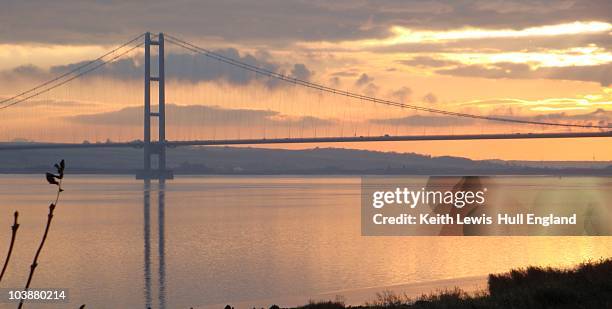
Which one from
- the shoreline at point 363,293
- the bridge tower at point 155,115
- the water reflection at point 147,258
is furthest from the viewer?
the bridge tower at point 155,115

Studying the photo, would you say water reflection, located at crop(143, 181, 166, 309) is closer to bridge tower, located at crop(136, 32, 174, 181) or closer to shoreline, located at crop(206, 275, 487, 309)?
shoreline, located at crop(206, 275, 487, 309)

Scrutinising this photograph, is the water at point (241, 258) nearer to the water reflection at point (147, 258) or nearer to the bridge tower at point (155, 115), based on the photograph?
the water reflection at point (147, 258)

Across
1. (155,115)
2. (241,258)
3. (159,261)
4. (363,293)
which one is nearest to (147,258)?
(159,261)

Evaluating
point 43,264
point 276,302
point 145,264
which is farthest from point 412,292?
point 43,264

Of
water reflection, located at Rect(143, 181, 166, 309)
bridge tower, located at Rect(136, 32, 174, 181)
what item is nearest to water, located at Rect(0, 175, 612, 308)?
Answer: water reflection, located at Rect(143, 181, 166, 309)

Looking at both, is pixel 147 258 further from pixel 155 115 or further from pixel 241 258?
pixel 155 115

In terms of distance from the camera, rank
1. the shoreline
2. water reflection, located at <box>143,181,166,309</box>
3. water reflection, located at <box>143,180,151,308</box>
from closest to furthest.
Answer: the shoreline, water reflection, located at <box>143,181,166,309</box>, water reflection, located at <box>143,180,151,308</box>

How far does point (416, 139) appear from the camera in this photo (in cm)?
7069

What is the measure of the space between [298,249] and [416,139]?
44.2m

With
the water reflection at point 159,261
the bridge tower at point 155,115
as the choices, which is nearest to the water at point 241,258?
Result: the water reflection at point 159,261

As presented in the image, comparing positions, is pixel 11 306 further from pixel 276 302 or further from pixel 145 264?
pixel 145 264

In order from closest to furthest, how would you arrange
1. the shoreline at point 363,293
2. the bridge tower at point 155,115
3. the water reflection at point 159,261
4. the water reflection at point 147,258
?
the shoreline at point 363,293
the water reflection at point 159,261
the water reflection at point 147,258
the bridge tower at point 155,115

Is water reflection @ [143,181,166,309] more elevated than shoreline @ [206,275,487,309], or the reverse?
shoreline @ [206,275,487,309]

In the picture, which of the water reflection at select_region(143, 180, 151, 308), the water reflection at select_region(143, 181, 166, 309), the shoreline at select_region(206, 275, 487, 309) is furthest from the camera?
Answer: the water reflection at select_region(143, 180, 151, 308)
